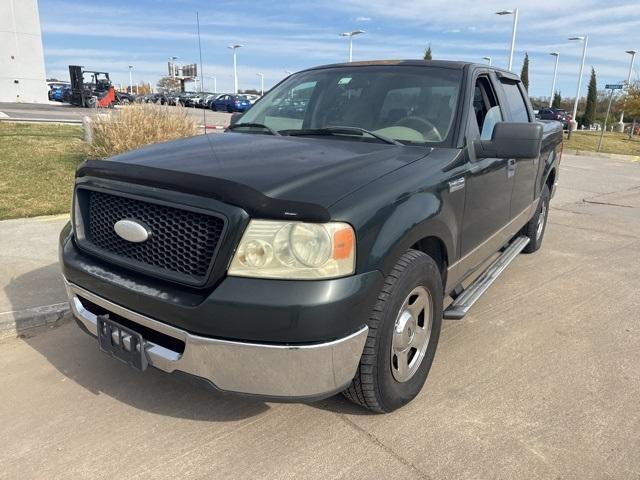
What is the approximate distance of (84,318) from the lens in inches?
104

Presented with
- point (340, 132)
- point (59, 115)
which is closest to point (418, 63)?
point (340, 132)

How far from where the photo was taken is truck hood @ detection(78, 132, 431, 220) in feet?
7.19

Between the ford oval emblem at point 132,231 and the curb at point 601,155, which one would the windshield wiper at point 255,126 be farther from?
the curb at point 601,155

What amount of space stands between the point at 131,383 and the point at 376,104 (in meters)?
2.31

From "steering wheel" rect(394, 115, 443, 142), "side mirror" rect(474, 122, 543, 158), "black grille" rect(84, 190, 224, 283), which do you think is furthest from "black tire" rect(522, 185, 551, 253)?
"black grille" rect(84, 190, 224, 283)

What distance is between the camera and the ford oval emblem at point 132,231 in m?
2.32

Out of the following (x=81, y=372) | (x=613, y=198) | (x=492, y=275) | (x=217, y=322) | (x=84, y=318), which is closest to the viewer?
(x=217, y=322)

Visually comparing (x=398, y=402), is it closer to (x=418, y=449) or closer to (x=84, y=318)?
(x=418, y=449)

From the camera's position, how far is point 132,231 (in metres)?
2.34

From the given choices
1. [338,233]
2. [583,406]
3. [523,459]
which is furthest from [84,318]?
[583,406]

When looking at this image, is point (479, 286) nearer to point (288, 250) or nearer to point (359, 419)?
point (359, 419)

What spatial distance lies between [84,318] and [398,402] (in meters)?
1.66

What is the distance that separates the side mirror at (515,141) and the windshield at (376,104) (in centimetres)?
30

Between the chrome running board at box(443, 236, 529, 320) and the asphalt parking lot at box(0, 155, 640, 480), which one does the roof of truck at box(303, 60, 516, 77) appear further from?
the asphalt parking lot at box(0, 155, 640, 480)
